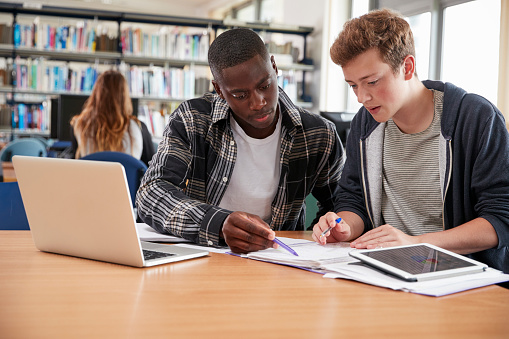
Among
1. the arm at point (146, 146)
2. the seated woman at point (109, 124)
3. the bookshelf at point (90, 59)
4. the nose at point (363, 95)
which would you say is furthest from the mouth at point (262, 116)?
the bookshelf at point (90, 59)

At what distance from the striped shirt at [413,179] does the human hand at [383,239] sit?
340 mm

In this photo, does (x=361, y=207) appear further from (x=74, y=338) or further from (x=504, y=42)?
(x=504, y=42)

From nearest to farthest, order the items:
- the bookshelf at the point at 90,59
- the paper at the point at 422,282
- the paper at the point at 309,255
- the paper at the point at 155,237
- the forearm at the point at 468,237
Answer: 1. the paper at the point at 422,282
2. the paper at the point at 309,255
3. the forearm at the point at 468,237
4. the paper at the point at 155,237
5. the bookshelf at the point at 90,59

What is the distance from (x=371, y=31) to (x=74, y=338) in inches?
43.8

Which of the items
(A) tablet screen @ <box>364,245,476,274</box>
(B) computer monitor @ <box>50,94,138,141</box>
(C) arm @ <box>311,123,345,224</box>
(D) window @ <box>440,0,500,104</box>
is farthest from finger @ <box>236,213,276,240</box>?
(B) computer monitor @ <box>50,94,138,141</box>

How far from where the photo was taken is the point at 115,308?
830mm

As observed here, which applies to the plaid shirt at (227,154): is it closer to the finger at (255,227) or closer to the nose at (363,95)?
the nose at (363,95)

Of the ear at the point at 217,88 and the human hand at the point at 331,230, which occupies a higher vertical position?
the ear at the point at 217,88

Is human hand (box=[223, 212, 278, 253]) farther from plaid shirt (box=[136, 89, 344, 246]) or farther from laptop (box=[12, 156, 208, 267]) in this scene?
plaid shirt (box=[136, 89, 344, 246])

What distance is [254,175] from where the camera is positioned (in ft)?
5.81

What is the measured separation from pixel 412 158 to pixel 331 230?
39 centimetres

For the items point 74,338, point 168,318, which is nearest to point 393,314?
point 168,318

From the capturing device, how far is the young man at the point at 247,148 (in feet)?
5.19

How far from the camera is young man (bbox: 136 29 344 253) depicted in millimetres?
1583
